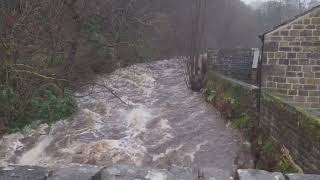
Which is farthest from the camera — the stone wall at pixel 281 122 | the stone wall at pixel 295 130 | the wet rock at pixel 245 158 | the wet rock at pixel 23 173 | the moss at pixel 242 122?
the moss at pixel 242 122

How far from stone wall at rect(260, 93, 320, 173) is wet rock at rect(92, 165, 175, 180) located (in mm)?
4350

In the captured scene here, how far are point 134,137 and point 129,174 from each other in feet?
31.0

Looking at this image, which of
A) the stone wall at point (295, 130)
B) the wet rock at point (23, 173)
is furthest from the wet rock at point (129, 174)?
the stone wall at point (295, 130)

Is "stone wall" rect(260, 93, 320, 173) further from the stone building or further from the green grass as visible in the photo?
the green grass

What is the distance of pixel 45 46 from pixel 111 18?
53.7ft

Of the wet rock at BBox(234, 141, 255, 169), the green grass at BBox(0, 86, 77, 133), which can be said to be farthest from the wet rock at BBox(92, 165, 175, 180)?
the green grass at BBox(0, 86, 77, 133)

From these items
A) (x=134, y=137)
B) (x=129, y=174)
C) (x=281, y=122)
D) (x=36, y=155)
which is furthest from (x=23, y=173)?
(x=134, y=137)

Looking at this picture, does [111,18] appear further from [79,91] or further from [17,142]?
[17,142]

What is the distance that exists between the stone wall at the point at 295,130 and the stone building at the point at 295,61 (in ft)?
4.12

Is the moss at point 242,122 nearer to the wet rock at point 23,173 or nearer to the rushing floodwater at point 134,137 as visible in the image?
the rushing floodwater at point 134,137

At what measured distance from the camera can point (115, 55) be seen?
25562 millimetres

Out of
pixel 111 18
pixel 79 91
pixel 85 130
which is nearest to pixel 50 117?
pixel 85 130

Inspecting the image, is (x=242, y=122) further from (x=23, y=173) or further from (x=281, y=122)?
(x=23, y=173)

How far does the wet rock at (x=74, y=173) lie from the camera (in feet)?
7.40
